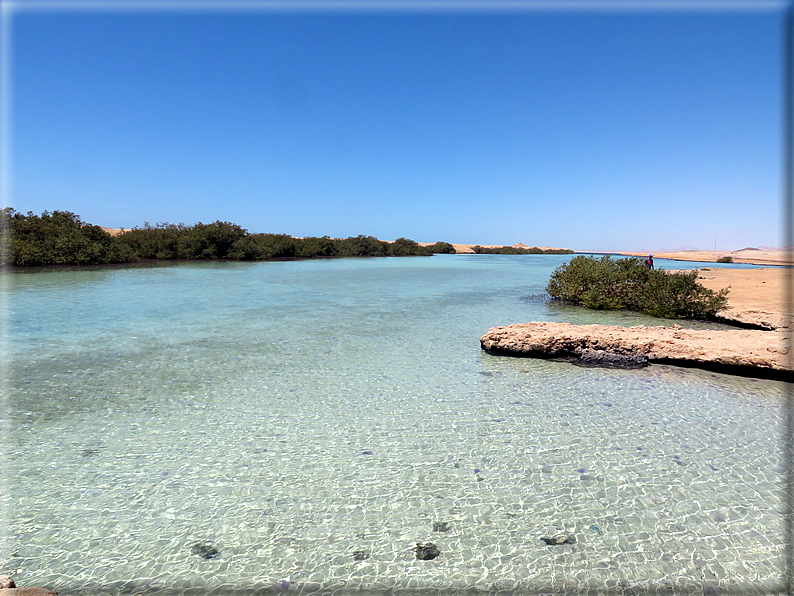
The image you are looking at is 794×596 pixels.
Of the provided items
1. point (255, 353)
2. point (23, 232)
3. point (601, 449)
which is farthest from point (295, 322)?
point (23, 232)

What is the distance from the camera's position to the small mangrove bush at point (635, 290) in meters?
11.6

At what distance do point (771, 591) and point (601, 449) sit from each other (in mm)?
1703

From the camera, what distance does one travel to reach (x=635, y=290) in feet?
43.9

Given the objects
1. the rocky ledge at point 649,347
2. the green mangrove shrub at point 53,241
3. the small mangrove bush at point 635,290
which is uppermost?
the green mangrove shrub at point 53,241

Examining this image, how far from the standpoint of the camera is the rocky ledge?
255 inches

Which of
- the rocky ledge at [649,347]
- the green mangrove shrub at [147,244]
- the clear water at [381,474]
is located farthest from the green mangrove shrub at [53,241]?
the rocky ledge at [649,347]

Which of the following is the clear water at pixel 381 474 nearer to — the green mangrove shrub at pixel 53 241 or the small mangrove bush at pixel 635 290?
the small mangrove bush at pixel 635 290

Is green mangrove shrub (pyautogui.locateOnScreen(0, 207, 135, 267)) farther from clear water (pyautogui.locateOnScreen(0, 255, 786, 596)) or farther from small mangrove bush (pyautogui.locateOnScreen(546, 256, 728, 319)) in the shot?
small mangrove bush (pyautogui.locateOnScreen(546, 256, 728, 319))

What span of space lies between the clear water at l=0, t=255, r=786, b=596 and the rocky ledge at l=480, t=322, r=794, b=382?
0.34 meters

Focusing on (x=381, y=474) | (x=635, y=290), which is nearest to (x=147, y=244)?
(x=635, y=290)

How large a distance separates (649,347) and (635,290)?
7.03 metres

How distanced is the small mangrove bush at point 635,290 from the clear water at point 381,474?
6.13 m

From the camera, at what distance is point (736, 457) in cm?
393

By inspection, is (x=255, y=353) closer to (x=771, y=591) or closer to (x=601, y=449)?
(x=601, y=449)
